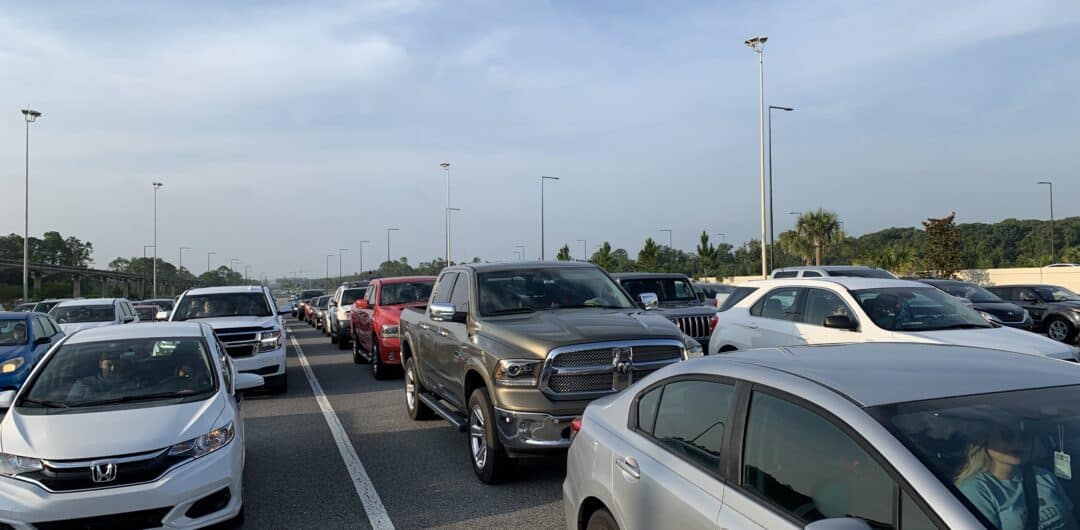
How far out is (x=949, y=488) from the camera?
7.19 ft

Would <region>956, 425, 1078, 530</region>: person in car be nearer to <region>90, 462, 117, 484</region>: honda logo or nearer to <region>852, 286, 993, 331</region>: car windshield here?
<region>90, 462, 117, 484</region>: honda logo

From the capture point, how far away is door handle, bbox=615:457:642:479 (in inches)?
137

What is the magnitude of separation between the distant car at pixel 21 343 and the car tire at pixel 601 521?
9277 mm

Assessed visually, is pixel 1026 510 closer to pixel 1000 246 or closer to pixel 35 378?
pixel 35 378

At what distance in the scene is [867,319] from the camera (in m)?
8.48

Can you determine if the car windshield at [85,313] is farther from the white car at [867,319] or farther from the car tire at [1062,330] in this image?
the car tire at [1062,330]

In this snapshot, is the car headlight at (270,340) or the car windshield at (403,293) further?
the car windshield at (403,293)

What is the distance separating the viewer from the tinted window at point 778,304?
9656 millimetres

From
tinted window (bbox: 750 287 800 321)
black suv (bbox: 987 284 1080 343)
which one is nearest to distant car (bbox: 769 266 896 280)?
black suv (bbox: 987 284 1080 343)

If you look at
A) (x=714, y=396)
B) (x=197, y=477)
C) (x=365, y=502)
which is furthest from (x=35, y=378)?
(x=714, y=396)

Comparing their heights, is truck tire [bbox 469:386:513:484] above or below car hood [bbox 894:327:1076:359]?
below

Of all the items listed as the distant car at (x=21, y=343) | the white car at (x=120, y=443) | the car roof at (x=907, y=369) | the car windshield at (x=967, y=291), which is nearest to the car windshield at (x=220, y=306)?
the distant car at (x=21, y=343)

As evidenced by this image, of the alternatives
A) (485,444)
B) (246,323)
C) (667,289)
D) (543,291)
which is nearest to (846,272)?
(667,289)

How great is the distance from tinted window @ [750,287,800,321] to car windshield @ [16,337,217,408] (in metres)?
6.80
